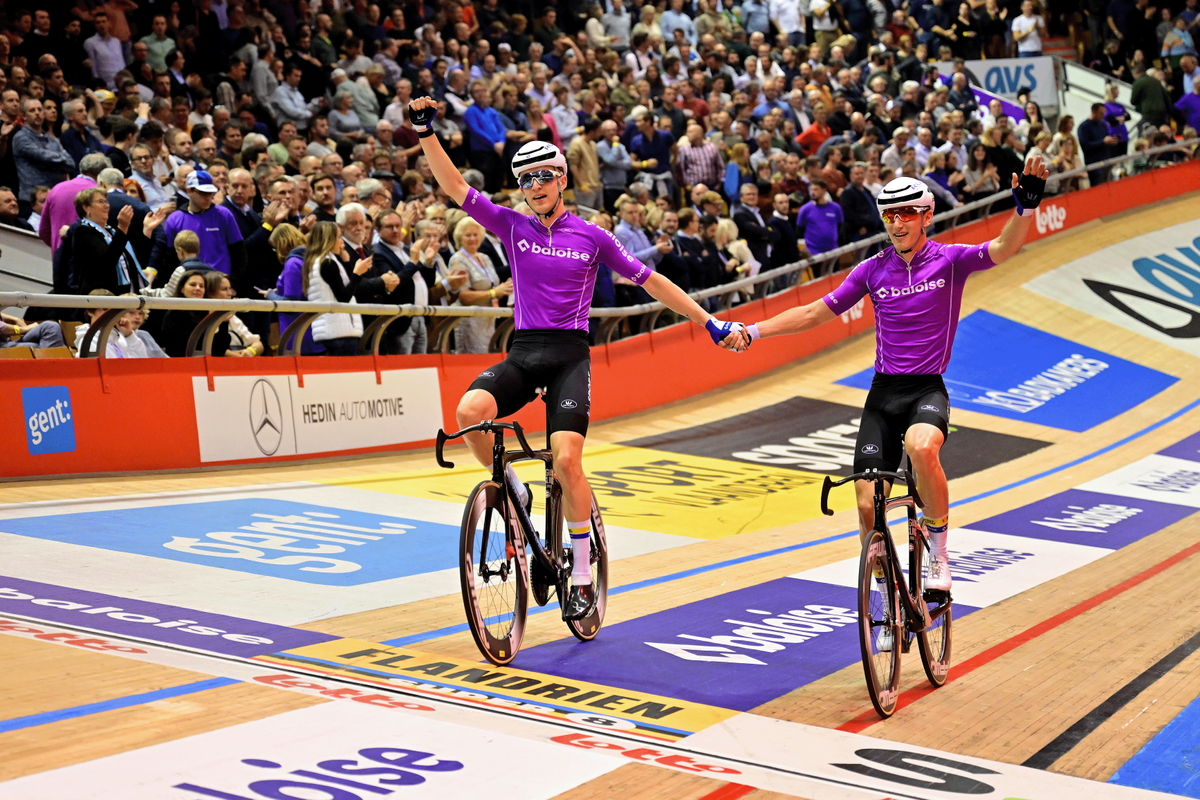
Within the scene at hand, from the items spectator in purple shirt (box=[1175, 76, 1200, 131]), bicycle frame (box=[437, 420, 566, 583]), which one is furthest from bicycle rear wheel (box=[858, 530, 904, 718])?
spectator in purple shirt (box=[1175, 76, 1200, 131])

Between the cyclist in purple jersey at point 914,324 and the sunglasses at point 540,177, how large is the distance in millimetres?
1164

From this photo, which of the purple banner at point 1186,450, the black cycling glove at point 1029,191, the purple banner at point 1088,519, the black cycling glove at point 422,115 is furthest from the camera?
the purple banner at point 1186,450

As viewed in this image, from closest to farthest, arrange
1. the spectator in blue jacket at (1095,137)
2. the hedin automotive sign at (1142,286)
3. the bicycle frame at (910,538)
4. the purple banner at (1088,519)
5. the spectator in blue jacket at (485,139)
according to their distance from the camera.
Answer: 1. the bicycle frame at (910,538)
2. the purple banner at (1088,519)
3. the spectator in blue jacket at (485,139)
4. the hedin automotive sign at (1142,286)
5. the spectator in blue jacket at (1095,137)

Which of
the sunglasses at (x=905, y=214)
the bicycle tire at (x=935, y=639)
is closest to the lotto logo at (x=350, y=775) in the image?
the bicycle tire at (x=935, y=639)

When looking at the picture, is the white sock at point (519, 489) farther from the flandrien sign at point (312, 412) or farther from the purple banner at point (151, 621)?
the flandrien sign at point (312, 412)

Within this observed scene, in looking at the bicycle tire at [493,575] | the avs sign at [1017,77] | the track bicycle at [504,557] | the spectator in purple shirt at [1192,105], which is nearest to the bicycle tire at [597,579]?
the track bicycle at [504,557]

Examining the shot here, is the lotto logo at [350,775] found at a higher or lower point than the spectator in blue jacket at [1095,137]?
lower

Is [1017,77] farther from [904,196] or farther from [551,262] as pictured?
[551,262]

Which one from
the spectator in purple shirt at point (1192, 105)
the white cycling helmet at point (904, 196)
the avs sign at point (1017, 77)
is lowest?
the white cycling helmet at point (904, 196)

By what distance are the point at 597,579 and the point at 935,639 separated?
156cm

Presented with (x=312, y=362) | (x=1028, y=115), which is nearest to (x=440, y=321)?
(x=312, y=362)

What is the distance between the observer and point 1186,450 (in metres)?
13.5

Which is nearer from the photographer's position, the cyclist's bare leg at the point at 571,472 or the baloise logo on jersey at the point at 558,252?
the cyclist's bare leg at the point at 571,472

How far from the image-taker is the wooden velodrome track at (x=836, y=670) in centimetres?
423
